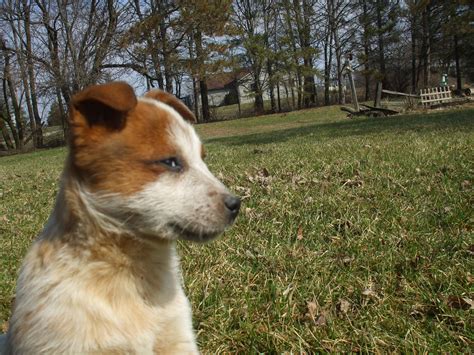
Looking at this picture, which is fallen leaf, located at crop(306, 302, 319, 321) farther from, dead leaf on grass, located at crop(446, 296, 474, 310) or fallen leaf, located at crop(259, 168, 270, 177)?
fallen leaf, located at crop(259, 168, 270, 177)

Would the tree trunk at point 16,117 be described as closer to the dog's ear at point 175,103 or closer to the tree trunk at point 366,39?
the tree trunk at point 366,39

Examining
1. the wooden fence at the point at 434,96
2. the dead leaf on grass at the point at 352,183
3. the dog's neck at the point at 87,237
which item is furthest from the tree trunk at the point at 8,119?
the dog's neck at the point at 87,237

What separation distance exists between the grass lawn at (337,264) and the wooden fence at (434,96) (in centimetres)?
2252

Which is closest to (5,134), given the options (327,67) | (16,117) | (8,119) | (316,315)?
(8,119)

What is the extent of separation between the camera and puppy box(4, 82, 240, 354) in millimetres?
2314

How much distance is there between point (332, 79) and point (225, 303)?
159 feet

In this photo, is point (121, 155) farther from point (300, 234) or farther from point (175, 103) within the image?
point (300, 234)

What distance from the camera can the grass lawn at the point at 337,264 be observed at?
288 cm

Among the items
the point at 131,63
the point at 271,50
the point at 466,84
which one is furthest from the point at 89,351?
the point at 466,84

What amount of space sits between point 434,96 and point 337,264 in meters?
27.5

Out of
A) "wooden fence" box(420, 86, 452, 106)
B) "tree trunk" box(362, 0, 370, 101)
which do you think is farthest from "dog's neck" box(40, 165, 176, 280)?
"tree trunk" box(362, 0, 370, 101)

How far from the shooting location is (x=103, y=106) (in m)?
2.51

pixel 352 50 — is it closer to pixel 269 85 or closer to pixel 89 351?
pixel 269 85

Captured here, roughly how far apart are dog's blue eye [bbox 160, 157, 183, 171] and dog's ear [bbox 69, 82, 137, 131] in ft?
1.00
